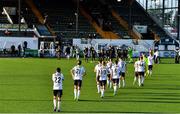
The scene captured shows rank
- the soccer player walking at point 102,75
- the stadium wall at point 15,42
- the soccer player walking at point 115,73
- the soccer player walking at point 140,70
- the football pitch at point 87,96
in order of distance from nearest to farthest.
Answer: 1. the football pitch at point 87,96
2. the soccer player walking at point 102,75
3. the soccer player walking at point 115,73
4. the soccer player walking at point 140,70
5. the stadium wall at point 15,42

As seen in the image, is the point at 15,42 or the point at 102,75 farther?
the point at 15,42

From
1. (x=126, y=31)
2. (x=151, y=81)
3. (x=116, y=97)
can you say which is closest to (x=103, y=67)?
(x=116, y=97)

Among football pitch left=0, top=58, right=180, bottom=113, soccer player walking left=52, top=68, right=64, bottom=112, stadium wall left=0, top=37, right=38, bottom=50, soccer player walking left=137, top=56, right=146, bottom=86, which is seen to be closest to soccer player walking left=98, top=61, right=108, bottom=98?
football pitch left=0, top=58, right=180, bottom=113

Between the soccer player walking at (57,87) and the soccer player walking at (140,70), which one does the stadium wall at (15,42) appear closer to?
the soccer player walking at (140,70)

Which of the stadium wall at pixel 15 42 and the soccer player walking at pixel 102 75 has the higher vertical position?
the stadium wall at pixel 15 42

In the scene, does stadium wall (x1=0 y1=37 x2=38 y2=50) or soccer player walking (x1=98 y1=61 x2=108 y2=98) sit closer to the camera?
soccer player walking (x1=98 y1=61 x2=108 y2=98)

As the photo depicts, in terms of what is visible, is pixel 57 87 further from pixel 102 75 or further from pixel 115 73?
pixel 115 73

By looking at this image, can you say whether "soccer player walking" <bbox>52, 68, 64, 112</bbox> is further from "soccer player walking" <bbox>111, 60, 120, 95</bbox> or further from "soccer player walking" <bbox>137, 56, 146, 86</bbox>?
"soccer player walking" <bbox>137, 56, 146, 86</bbox>

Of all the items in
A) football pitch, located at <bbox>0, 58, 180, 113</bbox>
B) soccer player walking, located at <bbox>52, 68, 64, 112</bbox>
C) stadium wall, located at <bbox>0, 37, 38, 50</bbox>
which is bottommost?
football pitch, located at <bbox>0, 58, 180, 113</bbox>

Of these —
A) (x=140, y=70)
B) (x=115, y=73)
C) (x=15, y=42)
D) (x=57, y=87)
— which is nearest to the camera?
(x=57, y=87)

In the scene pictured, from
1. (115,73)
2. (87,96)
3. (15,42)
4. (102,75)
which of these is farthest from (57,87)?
(15,42)

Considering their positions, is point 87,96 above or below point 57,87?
below

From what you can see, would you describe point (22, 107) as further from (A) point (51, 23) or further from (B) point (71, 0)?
(B) point (71, 0)

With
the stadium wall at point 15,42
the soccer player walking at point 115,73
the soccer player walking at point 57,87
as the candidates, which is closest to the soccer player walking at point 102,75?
the soccer player walking at point 115,73
